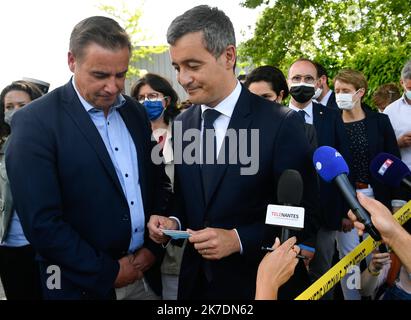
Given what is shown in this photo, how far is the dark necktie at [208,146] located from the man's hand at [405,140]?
3060 millimetres

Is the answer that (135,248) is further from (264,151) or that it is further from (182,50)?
(182,50)

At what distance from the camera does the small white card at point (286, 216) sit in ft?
5.87

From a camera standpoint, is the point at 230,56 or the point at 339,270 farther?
the point at 230,56

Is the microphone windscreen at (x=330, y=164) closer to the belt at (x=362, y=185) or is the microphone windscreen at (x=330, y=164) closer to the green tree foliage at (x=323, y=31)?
the belt at (x=362, y=185)

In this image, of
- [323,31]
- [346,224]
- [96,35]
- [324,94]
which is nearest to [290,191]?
[96,35]

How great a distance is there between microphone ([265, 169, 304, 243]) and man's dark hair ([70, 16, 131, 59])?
3.78ft

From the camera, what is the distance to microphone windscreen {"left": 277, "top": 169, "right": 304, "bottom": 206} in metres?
1.85

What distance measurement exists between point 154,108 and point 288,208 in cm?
285

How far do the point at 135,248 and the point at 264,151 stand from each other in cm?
92

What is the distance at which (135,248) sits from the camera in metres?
2.68

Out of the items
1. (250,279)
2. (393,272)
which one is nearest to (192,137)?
(250,279)

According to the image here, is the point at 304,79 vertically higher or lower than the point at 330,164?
higher

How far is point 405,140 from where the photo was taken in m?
4.84

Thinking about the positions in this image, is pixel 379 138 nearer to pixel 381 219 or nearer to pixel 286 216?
pixel 381 219
